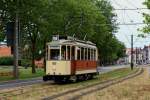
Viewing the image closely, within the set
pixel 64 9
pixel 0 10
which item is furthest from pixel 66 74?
pixel 64 9

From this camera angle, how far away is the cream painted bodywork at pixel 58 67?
3644cm

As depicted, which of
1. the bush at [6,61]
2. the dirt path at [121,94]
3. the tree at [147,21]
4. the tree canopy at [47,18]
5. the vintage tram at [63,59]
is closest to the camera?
the dirt path at [121,94]

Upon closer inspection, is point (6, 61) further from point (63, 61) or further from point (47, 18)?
point (63, 61)

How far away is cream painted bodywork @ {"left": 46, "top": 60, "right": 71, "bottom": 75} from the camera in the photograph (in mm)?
36438

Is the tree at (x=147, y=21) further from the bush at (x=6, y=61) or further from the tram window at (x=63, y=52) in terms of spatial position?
the bush at (x=6, y=61)

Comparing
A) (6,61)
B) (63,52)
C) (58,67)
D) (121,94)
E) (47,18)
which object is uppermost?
(47,18)

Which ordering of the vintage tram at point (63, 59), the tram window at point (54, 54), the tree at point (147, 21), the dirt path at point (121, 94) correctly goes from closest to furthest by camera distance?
the dirt path at point (121, 94) → the tree at point (147, 21) → the vintage tram at point (63, 59) → the tram window at point (54, 54)

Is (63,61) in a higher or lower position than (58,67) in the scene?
higher

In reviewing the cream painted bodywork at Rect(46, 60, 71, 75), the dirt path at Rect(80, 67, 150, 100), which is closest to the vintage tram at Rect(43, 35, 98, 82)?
the cream painted bodywork at Rect(46, 60, 71, 75)

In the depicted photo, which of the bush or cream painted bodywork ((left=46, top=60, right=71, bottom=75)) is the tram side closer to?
cream painted bodywork ((left=46, top=60, right=71, bottom=75))

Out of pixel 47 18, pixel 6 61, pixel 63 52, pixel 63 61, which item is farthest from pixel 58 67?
pixel 6 61

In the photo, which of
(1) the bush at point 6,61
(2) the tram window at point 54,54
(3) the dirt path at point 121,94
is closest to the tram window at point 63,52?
(2) the tram window at point 54,54

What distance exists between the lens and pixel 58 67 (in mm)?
36531

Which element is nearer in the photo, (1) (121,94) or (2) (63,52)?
(1) (121,94)
